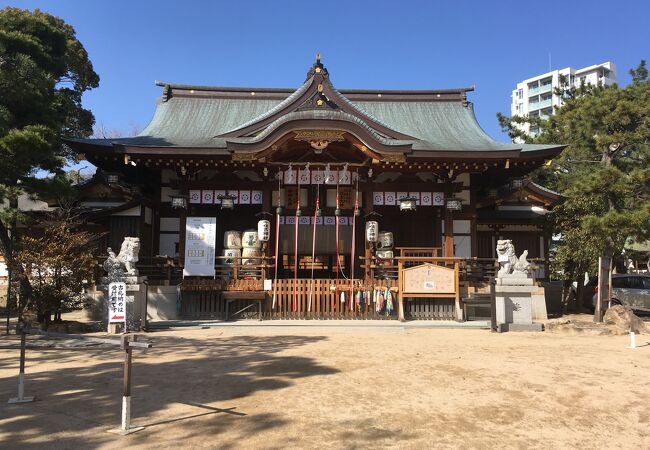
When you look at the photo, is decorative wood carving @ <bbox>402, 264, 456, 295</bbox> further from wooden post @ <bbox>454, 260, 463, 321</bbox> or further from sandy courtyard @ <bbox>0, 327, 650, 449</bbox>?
sandy courtyard @ <bbox>0, 327, 650, 449</bbox>

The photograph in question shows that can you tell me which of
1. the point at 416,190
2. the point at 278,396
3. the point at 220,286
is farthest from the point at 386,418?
the point at 416,190

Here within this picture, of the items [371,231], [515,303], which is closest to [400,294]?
[371,231]

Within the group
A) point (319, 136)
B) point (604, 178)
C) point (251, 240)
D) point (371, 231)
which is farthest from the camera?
point (251, 240)

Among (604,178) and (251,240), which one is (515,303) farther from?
(251,240)

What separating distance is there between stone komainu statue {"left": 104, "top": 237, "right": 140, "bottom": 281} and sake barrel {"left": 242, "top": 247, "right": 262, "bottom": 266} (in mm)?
3399

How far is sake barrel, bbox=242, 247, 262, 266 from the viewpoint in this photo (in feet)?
44.8

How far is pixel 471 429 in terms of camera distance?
442 cm

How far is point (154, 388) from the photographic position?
18.7 ft

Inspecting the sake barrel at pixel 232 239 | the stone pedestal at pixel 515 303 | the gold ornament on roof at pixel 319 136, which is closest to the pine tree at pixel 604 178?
the stone pedestal at pixel 515 303

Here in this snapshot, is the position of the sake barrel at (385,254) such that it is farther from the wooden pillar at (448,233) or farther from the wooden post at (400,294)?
the wooden pillar at (448,233)

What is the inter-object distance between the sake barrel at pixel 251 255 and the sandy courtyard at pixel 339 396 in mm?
4799

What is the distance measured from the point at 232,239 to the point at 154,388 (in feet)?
29.1

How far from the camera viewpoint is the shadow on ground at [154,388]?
4.34 m

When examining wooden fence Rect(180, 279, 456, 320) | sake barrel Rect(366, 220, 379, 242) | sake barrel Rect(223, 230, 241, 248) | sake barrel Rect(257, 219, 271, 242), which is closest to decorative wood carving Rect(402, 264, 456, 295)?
wooden fence Rect(180, 279, 456, 320)
